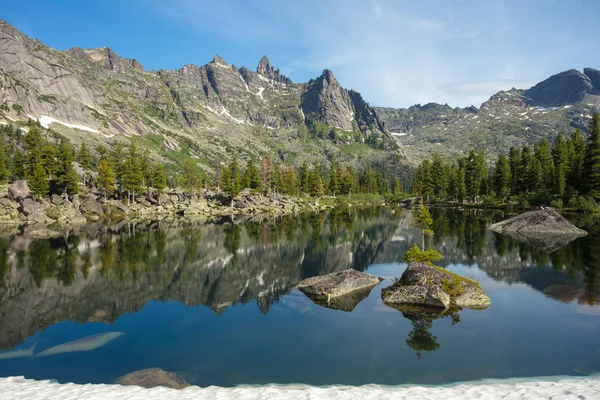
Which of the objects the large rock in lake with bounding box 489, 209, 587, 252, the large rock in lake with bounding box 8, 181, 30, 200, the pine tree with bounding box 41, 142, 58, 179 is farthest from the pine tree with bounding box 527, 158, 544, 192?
the large rock in lake with bounding box 8, 181, 30, 200

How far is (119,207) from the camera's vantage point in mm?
97438

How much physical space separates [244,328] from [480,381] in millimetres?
12267

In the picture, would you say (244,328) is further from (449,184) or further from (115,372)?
(449,184)

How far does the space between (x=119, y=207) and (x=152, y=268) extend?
69.1 metres

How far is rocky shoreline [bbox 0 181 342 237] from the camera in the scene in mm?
75500

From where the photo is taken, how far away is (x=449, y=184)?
128250 millimetres

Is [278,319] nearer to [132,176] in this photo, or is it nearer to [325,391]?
[325,391]

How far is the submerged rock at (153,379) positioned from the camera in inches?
568

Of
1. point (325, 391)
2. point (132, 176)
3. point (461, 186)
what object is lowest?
point (325, 391)

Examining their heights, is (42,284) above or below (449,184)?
below

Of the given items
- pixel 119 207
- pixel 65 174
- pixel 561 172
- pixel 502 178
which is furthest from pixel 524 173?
pixel 65 174

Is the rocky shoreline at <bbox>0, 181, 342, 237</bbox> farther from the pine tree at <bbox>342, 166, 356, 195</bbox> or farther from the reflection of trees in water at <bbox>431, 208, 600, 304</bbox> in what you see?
the reflection of trees in water at <bbox>431, 208, 600, 304</bbox>

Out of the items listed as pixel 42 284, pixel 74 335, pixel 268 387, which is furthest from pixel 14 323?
pixel 268 387

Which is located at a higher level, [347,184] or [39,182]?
[39,182]
